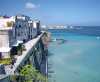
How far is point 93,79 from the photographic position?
27594 millimetres

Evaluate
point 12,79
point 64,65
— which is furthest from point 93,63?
point 12,79

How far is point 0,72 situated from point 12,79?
788 mm

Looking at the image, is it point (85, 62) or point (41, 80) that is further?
point (85, 62)

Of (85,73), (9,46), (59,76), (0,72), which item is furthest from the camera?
(85,73)

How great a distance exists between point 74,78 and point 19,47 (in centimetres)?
599

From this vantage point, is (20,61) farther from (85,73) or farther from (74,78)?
(85,73)

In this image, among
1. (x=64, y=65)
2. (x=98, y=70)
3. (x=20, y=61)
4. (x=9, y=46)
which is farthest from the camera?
(x=64, y=65)

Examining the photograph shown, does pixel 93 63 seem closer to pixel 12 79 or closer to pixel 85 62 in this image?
pixel 85 62

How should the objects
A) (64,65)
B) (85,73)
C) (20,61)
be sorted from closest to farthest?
(20,61)
(85,73)
(64,65)

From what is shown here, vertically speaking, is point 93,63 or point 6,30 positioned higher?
point 6,30

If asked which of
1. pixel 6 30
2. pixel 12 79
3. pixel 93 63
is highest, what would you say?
pixel 6 30

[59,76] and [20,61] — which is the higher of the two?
[20,61]

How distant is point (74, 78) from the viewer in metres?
27.6

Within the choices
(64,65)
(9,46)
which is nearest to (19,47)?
(9,46)
